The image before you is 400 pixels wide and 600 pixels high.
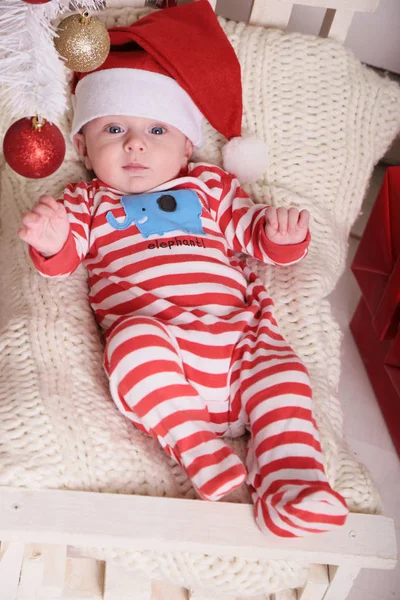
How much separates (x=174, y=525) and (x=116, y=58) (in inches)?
29.6

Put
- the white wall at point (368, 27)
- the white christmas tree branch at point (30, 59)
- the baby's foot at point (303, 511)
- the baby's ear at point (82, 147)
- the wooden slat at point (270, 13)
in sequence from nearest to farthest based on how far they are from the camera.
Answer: the white christmas tree branch at point (30, 59) → the baby's foot at point (303, 511) → the baby's ear at point (82, 147) → the wooden slat at point (270, 13) → the white wall at point (368, 27)

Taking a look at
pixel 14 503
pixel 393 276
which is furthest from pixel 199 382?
pixel 393 276

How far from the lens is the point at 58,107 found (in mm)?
739

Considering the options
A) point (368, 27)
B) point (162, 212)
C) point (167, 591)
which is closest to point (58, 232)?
point (162, 212)

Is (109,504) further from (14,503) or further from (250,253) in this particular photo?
(250,253)

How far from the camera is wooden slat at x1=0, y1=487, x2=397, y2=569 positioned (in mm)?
792

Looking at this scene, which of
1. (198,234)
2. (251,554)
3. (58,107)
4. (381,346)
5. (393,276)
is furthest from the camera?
(381,346)

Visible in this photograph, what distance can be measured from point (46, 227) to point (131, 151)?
219mm

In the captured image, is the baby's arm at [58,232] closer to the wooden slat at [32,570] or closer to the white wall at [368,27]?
the wooden slat at [32,570]

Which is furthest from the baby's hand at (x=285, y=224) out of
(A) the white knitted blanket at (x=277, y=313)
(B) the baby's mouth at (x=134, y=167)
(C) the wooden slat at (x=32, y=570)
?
(C) the wooden slat at (x=32, y=570)

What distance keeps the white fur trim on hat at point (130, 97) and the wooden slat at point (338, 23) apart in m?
0.37

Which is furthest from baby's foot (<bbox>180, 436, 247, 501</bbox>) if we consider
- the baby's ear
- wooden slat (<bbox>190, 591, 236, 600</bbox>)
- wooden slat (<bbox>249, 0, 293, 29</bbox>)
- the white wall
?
the white wall

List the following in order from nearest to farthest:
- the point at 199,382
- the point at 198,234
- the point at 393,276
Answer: the point at 199,382, the point at 198,234, the point at 393,276

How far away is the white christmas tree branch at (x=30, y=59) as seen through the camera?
711mm
